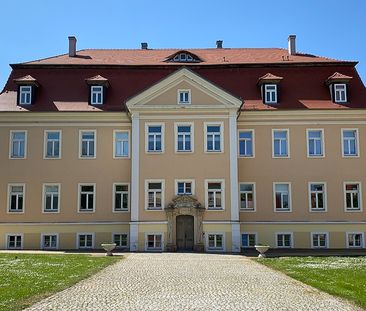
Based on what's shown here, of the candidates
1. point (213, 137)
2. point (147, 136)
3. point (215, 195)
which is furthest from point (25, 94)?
point (215, 195)

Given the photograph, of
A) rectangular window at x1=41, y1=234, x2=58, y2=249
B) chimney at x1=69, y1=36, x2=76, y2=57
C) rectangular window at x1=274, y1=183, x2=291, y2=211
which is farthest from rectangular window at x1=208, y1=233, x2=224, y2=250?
chimney at x1=69, y1=36, x2=76, y2=57

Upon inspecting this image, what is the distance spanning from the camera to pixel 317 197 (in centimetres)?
3164

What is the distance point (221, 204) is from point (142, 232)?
196 inches

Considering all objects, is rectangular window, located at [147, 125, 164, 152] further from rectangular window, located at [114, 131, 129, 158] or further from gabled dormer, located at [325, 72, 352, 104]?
gabled dormer, located at [325, 72, 352, 104]

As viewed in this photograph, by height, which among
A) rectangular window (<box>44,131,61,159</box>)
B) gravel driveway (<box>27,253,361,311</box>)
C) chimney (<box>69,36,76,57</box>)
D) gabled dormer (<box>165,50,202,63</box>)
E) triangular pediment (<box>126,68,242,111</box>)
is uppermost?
chimney (<box>69,36,76,57</box>)

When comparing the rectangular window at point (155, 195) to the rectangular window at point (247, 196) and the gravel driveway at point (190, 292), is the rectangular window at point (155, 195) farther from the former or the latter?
the gravel driveway at point (190, 292)

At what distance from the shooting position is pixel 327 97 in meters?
32.7

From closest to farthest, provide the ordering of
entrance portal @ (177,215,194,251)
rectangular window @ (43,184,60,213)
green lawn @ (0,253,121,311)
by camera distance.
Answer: green lawn @ (0,253,121,311) < entrance portal @ (177,215,194,251) < rectangular window @ (43,184,60,213)

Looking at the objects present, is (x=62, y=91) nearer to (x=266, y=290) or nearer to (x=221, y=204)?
(x=221, y=204)

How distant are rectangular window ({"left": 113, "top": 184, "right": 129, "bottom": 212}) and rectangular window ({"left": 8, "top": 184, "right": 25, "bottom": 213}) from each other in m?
5.84

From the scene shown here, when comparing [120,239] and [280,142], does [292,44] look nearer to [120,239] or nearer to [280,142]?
[280,142]

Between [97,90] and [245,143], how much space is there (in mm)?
10146

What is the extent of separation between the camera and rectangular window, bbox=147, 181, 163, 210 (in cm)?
3020

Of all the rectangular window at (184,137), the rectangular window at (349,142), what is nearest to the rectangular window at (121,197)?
the rectangular window at (184,137)
